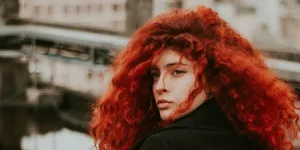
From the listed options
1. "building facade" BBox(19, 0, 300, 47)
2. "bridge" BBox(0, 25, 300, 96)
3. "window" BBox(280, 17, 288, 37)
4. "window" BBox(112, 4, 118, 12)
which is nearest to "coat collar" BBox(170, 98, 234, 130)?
"building facade" BBox(19, 0, 300, 47)

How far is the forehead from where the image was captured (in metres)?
1.46

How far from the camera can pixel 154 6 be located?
5203mm

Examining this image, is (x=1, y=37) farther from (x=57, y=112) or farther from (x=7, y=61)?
(x=57, y=112)

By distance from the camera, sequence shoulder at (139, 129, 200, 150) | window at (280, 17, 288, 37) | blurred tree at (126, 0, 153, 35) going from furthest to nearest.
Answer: blurred tree at (126, 0, 153, 35), window at (280, 17, 288, 37), shoulder at (139, 129, 200, 150)

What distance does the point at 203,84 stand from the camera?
1.46m

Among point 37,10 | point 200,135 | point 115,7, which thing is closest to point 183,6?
point 115,7

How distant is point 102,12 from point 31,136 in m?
1.73

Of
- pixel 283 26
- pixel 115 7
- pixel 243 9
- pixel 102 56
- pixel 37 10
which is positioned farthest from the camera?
pixel 37 10

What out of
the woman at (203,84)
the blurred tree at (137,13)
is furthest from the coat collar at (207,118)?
the blurred tree at (137,13)

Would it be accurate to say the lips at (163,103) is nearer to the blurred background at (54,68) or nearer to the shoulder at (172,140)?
the shoulder at (172,140)

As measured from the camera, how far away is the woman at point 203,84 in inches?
55.4

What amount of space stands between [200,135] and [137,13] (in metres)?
4.10

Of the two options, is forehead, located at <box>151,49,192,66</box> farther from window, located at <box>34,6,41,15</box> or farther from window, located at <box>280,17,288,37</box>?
window, located at <box>34,6,41,15</box>

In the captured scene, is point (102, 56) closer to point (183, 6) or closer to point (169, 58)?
point (183, 6)
